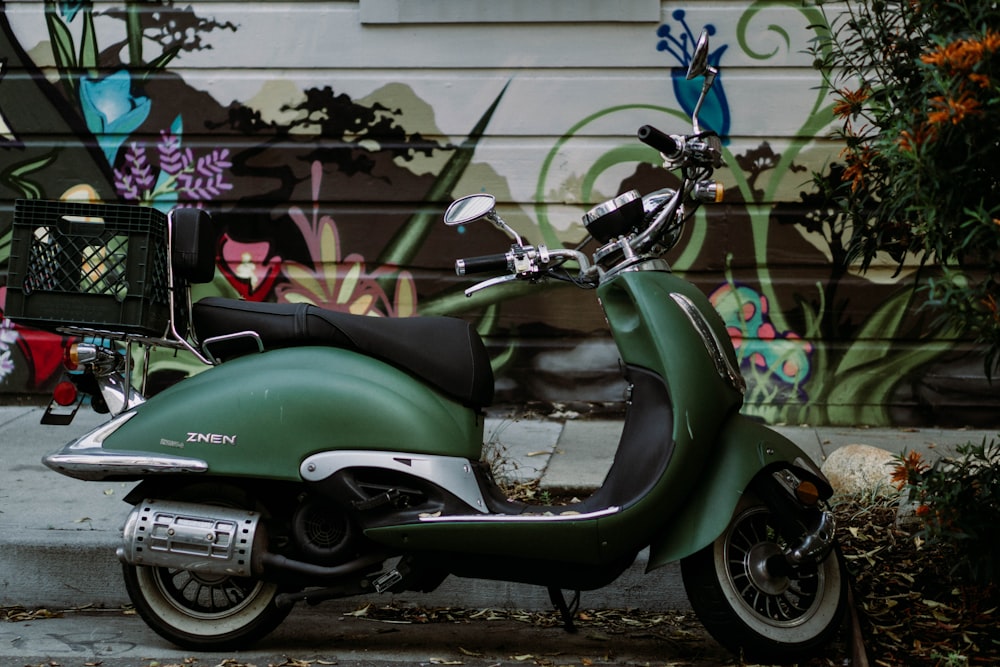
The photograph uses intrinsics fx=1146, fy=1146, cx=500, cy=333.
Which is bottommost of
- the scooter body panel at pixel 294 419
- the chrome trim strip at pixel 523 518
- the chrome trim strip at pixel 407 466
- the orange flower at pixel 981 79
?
the chrome trim strip at pixel 523 518

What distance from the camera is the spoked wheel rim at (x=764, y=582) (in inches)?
144

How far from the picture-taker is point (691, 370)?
362 cm

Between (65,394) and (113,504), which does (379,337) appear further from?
(113,504)

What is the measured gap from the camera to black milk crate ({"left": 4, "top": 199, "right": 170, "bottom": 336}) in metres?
3.64

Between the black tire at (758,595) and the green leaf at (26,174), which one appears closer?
the black tire at (758,595)

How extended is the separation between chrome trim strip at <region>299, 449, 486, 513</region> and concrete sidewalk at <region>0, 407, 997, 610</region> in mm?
823

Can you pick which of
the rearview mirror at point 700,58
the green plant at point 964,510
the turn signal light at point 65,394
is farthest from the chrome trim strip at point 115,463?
the green plant at point 964,510

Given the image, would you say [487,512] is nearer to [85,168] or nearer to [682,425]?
[682,425]

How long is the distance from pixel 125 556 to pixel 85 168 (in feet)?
11.7

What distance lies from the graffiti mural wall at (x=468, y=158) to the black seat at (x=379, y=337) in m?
2.69

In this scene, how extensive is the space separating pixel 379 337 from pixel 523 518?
76 cm

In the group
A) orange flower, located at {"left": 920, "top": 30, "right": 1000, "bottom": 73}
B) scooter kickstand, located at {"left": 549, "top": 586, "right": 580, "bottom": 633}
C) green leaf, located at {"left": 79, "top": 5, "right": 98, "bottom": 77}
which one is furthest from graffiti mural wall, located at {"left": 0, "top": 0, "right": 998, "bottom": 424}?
orange flower, located at {"left": 920, "top": 30, "right": 1000, "bottom": 73}

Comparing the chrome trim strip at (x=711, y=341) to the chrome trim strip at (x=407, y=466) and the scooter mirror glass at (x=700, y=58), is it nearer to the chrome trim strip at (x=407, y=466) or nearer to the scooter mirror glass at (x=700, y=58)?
the scooter mirror glass at (x=700, y=58)

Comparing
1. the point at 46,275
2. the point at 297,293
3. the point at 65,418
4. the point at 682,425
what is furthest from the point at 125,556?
the point at 297,293
